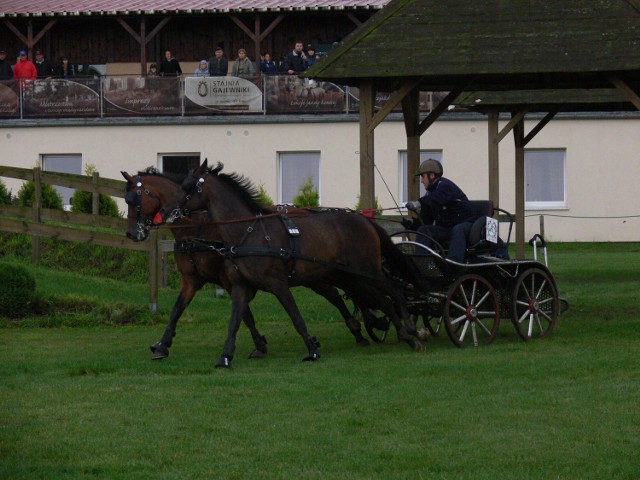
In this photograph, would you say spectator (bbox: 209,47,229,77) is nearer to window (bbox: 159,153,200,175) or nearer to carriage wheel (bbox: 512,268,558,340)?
window (bbox: 159,153,200,175)

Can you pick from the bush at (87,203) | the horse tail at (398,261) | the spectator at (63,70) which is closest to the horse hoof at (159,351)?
the horse tail at (398,261)

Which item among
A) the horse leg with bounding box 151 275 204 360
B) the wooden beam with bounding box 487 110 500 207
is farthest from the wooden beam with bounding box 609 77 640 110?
the wooden beam with bounding box 487 110 500 207

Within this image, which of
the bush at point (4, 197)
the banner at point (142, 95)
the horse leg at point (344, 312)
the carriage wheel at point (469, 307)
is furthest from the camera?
the banner at point (142, 95)

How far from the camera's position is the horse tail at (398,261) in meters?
14.5

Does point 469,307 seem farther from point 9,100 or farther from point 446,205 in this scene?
point 9,100

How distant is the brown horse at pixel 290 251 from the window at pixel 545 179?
20.5m

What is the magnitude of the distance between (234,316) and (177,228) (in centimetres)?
111

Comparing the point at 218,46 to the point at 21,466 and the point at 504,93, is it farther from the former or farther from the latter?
the point at 21,466

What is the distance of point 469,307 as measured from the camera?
47.4 ft

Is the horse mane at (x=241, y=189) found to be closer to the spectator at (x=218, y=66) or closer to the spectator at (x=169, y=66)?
the spectator at (x=218, y=66)

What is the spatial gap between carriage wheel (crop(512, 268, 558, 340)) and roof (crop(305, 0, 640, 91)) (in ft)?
7.78

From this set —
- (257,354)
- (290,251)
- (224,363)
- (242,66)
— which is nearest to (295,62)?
(242,66)

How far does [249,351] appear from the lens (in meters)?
14.7

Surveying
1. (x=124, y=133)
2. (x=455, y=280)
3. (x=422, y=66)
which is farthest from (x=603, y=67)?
(x=124, y=133)
